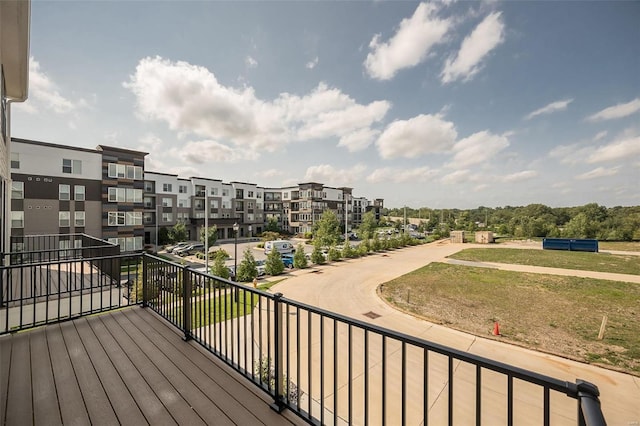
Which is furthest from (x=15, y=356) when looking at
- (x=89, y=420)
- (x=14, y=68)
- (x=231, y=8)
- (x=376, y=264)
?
(x=376, y=264)

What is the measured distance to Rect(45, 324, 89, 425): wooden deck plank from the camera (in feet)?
7.79

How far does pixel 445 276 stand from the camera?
1822 cm

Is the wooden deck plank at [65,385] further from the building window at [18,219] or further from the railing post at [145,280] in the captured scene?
the building window at [18,219]

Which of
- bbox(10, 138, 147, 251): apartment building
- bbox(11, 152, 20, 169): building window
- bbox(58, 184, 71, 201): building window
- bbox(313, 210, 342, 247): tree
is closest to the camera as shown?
bbox(11, 152, 20, 169): building window

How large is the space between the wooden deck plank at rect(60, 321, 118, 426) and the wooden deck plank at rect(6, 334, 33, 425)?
368 millimetres

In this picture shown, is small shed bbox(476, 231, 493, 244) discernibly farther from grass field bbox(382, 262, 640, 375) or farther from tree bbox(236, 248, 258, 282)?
tree bbox(236, 248, 258, 282)

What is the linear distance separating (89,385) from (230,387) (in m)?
1.50

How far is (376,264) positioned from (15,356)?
21708 mm

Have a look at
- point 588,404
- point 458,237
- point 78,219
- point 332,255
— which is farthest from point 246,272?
point 458,237

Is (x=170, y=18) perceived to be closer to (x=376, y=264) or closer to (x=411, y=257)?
(x=376, y=264)

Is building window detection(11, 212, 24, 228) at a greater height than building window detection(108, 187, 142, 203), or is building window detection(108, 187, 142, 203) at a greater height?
building window detection(108, 187, 142, 203)

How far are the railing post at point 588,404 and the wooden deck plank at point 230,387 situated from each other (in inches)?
85.7

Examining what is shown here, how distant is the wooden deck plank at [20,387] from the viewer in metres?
2.32

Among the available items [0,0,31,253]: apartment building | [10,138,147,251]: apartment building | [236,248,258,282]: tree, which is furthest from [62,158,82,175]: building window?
[0,0,31,253]: apartment building
